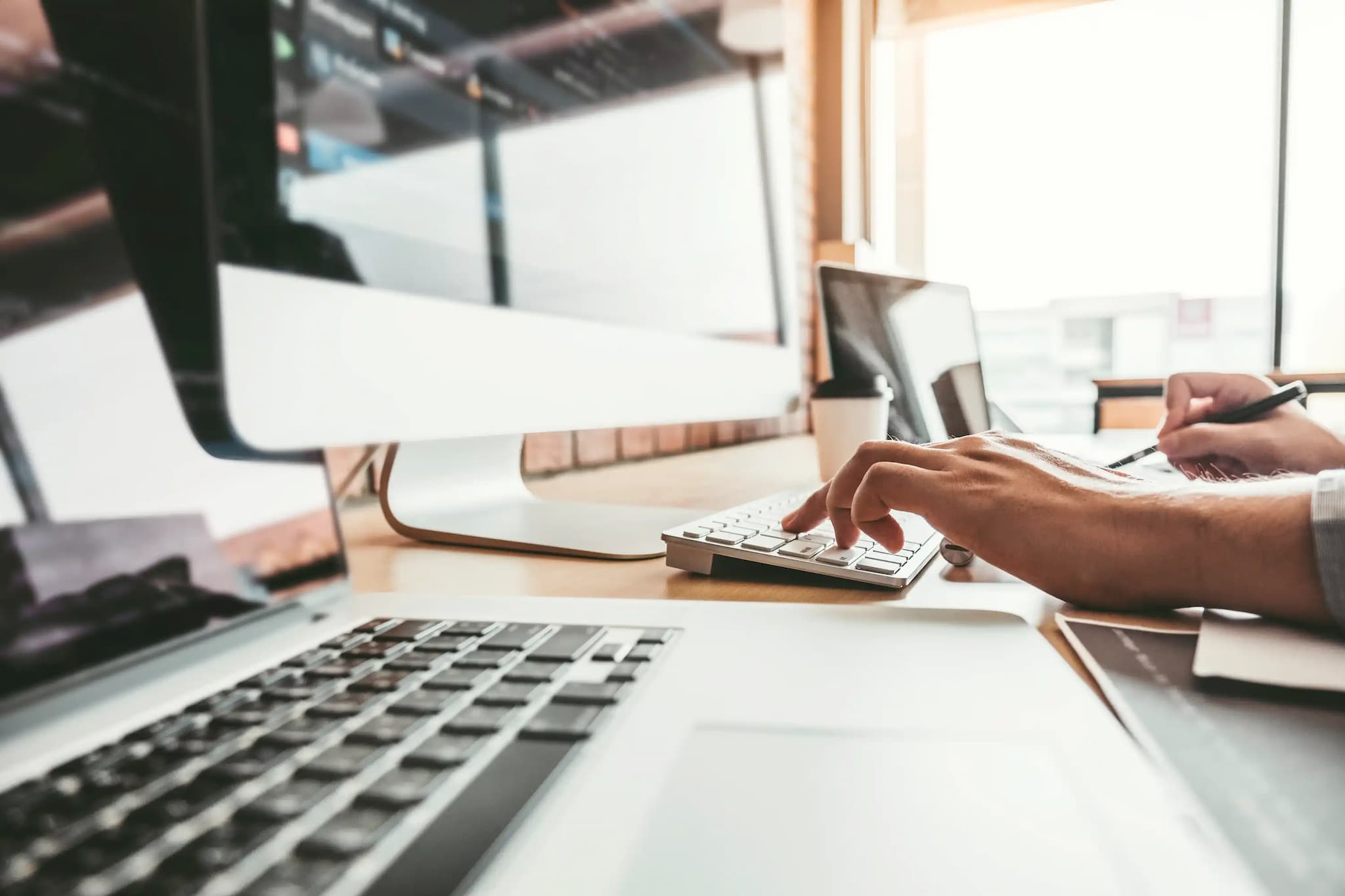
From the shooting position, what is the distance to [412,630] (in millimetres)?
275

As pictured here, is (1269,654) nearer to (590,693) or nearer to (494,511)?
(590,693)

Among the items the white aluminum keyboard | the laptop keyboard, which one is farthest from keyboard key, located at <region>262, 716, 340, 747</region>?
the white aluminum keyboard

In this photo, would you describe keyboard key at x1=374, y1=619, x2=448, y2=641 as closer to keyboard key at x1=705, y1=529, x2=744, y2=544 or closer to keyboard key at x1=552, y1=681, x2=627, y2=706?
keyboard key at x1=552, y1=681, x2=627, y2=706

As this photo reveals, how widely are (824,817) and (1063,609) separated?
0.28 m

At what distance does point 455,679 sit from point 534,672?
0.08 ft

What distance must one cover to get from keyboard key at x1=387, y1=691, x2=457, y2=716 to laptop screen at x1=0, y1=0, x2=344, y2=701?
107 mm

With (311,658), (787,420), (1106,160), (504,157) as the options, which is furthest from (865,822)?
(1106,160)

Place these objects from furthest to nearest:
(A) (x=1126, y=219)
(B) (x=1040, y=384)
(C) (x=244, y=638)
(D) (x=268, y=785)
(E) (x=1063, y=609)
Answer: (B) (x=1040, y=384), (A) (x=1126, y=219), (E) (x=1063, y=609), (C) (x=244, y=638), (D) (x=268, y=785)

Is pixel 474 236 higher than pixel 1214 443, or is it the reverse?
pixel 474 236

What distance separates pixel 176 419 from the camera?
0.29 metres

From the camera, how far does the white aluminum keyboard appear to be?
16.2 inches

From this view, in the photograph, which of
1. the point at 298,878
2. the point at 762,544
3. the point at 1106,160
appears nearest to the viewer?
the point at 298,878

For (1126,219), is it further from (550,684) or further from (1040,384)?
(550,684)

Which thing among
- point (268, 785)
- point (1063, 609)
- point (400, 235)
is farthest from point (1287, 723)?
point (400, 235)
